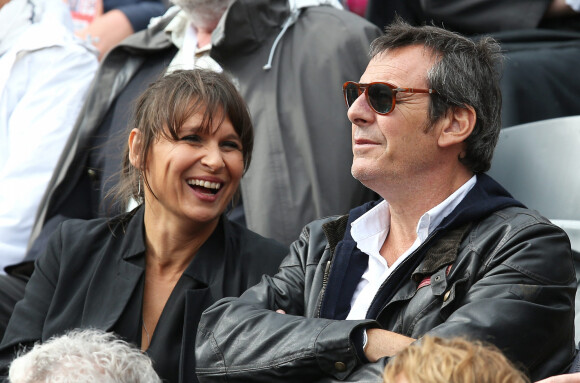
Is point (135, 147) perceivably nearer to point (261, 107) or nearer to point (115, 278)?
point (115, 278)

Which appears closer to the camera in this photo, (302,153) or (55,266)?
(55,266)

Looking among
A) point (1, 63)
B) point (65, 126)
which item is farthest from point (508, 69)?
point (1, 63)

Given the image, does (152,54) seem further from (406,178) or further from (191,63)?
(406,178)

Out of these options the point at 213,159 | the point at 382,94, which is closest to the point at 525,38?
the point at 382,94

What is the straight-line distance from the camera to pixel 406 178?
2816mm

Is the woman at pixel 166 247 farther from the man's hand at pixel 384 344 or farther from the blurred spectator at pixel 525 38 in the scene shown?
the blurred spectator at pixel 525 38

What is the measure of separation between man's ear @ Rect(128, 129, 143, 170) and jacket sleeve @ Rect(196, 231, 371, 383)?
34.1 inches

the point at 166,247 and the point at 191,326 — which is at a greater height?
the point at 166,247

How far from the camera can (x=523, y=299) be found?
7.72ft

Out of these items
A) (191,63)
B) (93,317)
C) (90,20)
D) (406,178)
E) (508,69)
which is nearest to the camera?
(406,178)

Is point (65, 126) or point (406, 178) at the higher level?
point (406, 178)

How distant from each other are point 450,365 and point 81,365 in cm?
120

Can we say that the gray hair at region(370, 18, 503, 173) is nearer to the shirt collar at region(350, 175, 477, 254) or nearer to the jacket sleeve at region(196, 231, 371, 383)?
the shirt collar at region(350, 175, 477, 254)

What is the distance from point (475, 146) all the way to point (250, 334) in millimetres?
954
